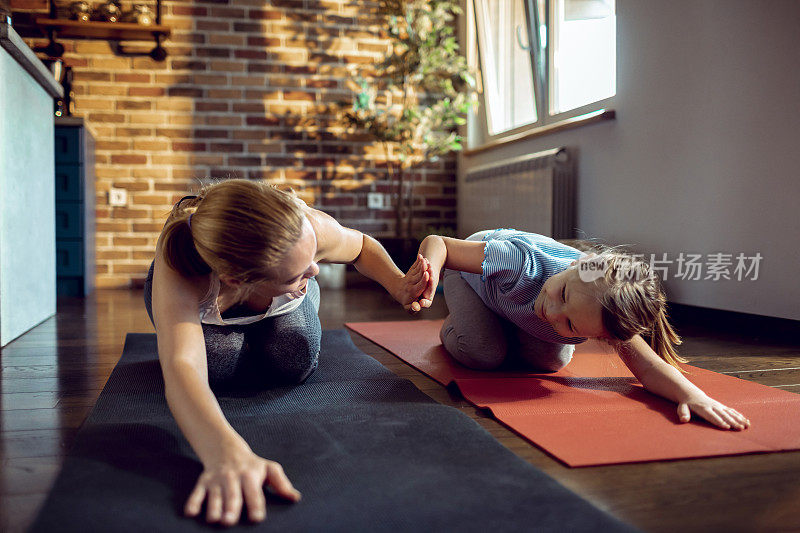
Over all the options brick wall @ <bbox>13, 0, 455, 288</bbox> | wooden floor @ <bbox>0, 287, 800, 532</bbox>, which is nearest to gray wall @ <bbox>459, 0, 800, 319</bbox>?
wooden floor @ <bbox>0, 287, 800, 532</bbox>

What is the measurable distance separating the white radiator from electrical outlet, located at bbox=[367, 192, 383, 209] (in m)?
0.62

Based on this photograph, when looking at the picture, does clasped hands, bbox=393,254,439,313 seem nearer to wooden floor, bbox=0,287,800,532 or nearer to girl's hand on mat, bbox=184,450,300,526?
wooden floor, bbox=0,287,800,532

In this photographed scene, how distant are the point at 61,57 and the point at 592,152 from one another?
128 inches

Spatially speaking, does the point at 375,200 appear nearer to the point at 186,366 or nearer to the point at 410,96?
the point at 410,96

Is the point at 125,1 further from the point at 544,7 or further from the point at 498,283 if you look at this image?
the point at 498,283

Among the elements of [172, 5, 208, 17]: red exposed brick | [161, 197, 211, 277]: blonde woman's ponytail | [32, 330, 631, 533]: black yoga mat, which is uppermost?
[172, 5, 208, 17]: red exposed brick

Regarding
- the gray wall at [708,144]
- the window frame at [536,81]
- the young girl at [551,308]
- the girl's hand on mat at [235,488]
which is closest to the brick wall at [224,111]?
the window frame at [536,81]

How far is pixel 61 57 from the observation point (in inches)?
158

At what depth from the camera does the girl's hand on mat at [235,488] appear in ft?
2.48

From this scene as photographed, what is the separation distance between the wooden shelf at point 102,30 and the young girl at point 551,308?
3.05 metres

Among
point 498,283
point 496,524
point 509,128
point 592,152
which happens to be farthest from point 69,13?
point 496,524

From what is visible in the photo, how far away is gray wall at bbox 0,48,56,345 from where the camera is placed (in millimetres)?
1996

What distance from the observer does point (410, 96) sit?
4.52 metres

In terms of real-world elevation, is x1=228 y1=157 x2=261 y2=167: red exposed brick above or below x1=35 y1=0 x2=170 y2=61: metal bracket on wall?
below
